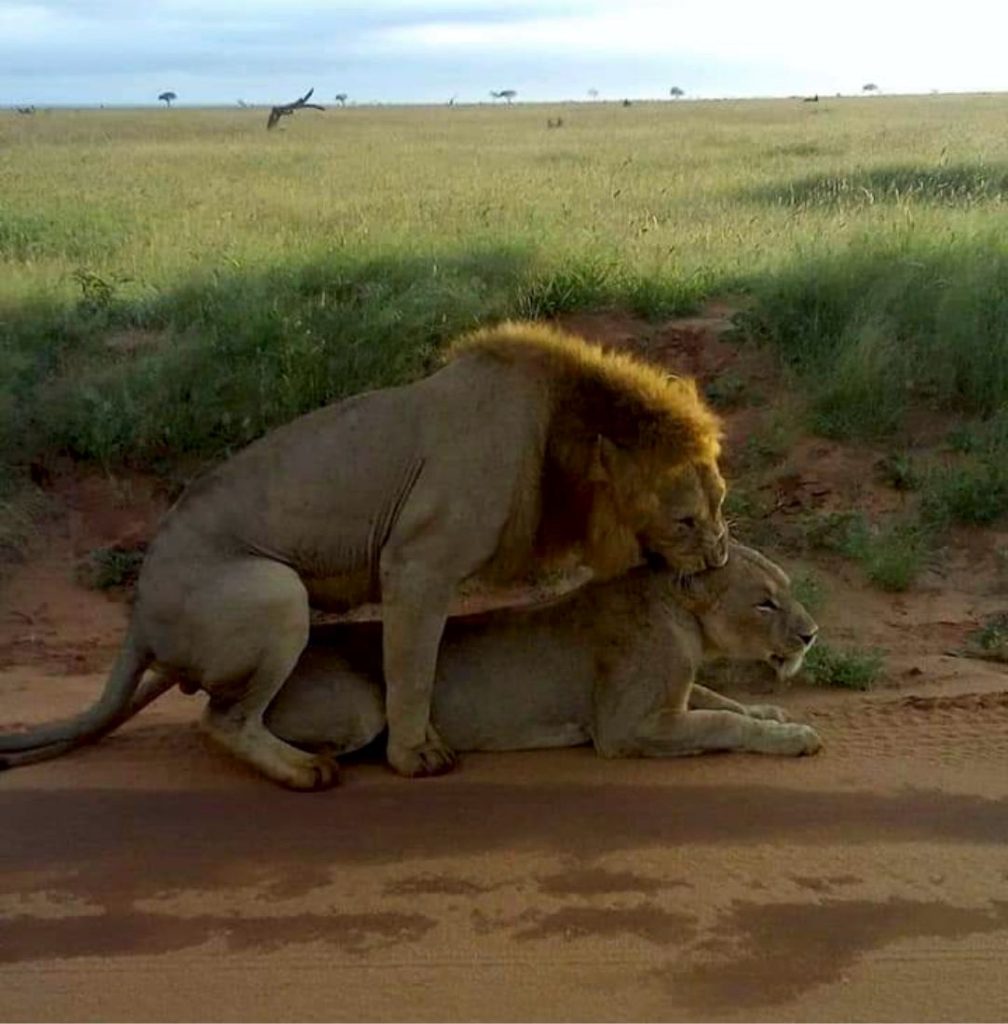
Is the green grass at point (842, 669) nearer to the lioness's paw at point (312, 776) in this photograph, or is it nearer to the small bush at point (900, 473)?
the small bush at point (900, 473)

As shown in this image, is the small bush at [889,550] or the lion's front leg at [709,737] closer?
the lion's front leg at [709,737]

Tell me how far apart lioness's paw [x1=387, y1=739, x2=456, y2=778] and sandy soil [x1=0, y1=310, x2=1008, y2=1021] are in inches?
2.6

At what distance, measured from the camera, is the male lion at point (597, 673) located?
5863mm

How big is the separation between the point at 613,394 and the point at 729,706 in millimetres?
1351

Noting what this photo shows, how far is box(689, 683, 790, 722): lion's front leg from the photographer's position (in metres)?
6.16

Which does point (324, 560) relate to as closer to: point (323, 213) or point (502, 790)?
point (502, 790)

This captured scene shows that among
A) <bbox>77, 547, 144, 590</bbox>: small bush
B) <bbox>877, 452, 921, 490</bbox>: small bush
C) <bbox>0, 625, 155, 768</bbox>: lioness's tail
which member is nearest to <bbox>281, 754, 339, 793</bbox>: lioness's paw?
<bbox>0, 625, 155, 768</bbox>: lioness's tail

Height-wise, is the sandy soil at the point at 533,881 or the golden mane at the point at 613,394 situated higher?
the golden mane at the point at 613,394

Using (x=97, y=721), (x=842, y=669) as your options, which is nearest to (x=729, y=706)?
(x=842, y=669)

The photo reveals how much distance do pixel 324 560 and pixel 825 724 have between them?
210cm

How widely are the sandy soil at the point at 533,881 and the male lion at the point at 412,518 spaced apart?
38 cm

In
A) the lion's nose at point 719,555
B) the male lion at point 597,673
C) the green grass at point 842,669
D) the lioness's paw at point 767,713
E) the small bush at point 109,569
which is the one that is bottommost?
the small bush at point 109,569

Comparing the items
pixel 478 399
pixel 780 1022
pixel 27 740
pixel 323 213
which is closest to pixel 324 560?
pixel 478 399

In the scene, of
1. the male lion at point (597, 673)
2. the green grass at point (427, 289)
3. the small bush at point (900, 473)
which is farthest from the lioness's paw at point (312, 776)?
the small bush at point (900, 473)
